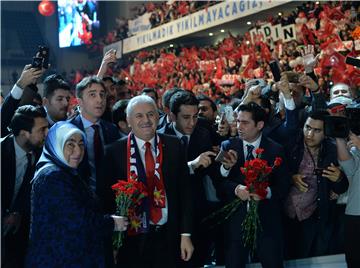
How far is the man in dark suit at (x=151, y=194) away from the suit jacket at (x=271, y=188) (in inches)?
21.0

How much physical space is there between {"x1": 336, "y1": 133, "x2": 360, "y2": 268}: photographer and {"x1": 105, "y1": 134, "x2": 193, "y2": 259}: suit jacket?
999 millimetres

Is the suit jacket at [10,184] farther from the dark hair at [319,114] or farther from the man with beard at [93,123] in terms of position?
the dark hair at [319,114]

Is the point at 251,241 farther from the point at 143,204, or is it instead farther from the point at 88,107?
the point at 88,107

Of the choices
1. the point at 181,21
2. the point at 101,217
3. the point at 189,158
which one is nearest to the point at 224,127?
the point at 189,158

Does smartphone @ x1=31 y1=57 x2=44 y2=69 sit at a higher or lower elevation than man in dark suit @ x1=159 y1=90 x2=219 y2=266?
higher

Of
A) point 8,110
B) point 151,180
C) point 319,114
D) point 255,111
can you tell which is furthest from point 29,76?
point 319,114

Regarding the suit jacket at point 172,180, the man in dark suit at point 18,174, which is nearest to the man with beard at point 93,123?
the suit jacket at point 172,180

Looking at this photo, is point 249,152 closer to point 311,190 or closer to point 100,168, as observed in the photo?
point 311,190

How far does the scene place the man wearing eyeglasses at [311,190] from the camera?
12.9 feet

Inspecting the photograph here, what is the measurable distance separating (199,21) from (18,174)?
31.2ft

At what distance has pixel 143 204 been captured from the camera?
3289 mm

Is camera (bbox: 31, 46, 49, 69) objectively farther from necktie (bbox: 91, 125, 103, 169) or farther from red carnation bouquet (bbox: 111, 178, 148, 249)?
red carnation bouquet (bbox: 111, 178, 148, 249)

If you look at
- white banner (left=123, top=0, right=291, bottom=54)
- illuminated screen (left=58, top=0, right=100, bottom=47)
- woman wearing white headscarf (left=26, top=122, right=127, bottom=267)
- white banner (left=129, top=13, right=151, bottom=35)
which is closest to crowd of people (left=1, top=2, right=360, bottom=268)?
woman wearing white headscarf (left=26, top=122, right=127, bottom=267)

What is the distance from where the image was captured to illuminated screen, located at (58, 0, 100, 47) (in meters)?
19.0
